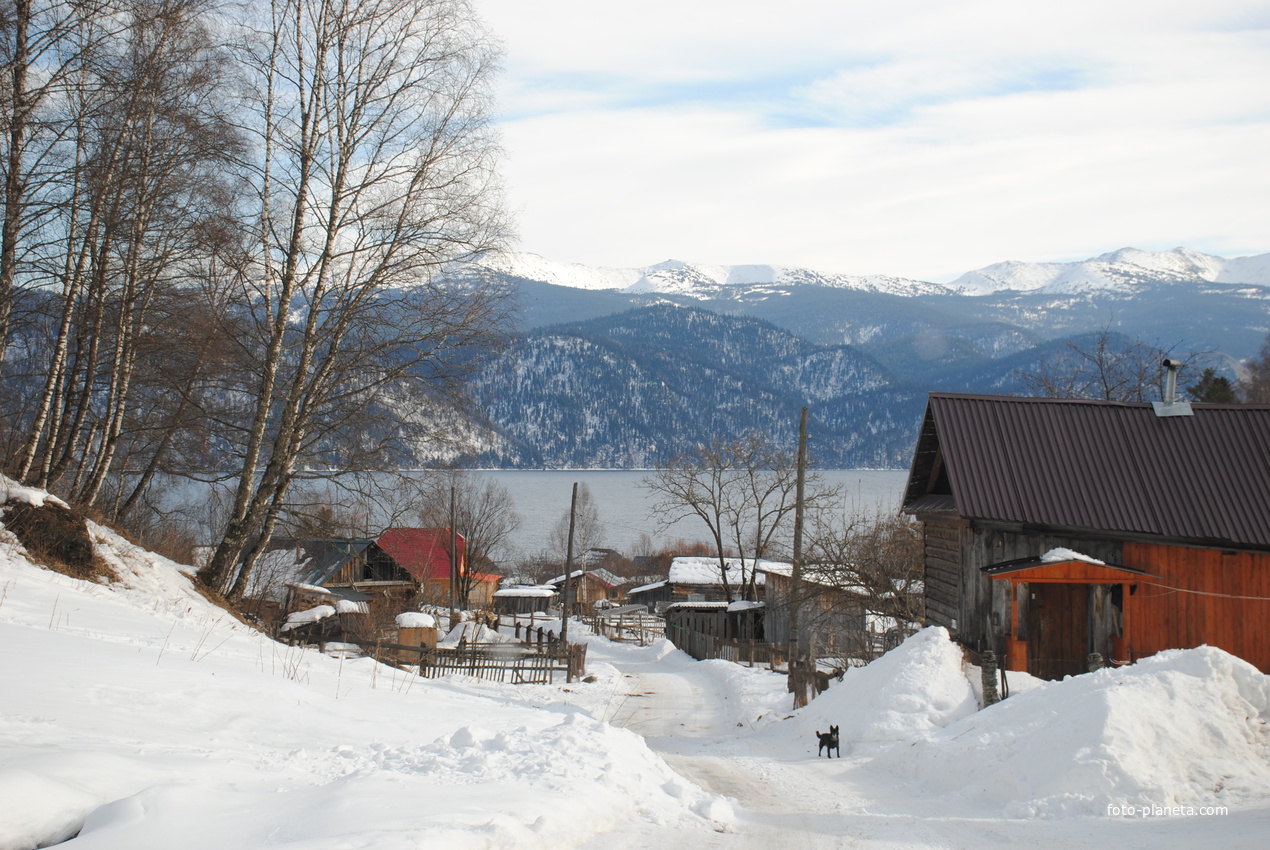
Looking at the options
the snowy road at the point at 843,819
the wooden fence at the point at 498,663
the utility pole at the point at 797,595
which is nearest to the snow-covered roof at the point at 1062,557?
the utility pole at the point at 797,595

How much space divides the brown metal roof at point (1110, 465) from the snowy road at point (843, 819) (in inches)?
260

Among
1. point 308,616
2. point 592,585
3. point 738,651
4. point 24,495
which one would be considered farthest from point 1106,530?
point 592,585

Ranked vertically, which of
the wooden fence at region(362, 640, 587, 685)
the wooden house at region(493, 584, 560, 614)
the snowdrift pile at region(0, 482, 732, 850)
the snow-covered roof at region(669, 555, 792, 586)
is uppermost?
the snowdrift pile at region(0, 482, 732, 850)

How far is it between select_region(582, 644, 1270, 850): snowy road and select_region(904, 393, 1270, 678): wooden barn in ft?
18.0

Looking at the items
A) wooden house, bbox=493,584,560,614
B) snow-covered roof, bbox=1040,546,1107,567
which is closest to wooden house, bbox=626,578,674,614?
wooden house, bbox=493,584,560,614

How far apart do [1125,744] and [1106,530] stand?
801 centimetres

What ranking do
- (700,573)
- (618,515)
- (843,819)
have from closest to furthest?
(843,819)
(700,573)
(618,515)

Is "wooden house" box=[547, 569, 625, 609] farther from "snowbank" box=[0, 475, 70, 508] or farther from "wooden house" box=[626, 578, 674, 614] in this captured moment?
"snowbank" box=[0, 475, 70, 508]

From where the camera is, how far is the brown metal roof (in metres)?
15.4

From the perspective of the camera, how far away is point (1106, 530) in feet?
50.5

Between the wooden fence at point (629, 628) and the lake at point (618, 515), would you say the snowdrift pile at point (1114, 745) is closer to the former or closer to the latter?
the wooden fence at point (629, 628)

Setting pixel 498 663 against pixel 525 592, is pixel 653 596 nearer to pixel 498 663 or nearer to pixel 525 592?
pixel 525 592

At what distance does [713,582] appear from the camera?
49.3 meters

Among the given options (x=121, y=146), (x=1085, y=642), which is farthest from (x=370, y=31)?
(x=1085, y=642)
